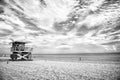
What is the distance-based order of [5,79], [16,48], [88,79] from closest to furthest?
[5,79] < [88,79] < [16,48]

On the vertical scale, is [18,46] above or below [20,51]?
above

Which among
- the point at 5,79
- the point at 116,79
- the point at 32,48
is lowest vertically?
the point at 116,79

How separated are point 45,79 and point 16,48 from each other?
1564 cm

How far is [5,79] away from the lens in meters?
5.74

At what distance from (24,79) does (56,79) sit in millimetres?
2247

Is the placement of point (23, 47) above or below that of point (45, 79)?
above

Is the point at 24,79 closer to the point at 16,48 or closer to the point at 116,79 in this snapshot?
the point at 116,79

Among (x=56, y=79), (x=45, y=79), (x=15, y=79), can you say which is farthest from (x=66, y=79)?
(x=15, y=79)

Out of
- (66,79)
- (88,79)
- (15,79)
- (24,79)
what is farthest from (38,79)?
(88,79)

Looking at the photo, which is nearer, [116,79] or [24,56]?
[116,79]

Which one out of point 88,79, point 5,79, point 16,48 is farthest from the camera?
point 16,48

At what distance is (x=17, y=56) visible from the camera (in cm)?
1914

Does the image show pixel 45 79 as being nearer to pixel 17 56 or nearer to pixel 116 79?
pixel 116 79

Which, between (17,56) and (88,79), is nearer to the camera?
(88,79)
